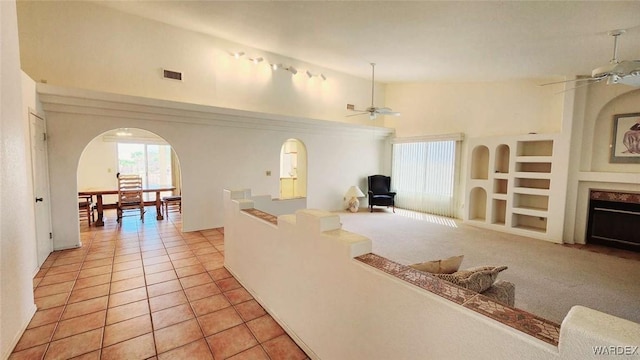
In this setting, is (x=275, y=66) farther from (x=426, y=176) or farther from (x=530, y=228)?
(x=530, y=228)

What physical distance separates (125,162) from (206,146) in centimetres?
442

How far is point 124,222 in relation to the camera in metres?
5.73

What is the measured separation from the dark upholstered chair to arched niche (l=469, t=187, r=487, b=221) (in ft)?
6.48

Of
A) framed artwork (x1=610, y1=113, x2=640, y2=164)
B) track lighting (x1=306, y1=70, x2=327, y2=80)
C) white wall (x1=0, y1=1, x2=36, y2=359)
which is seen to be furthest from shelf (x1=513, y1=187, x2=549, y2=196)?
white wall (x1=0, y1=1, x2=36, y2=359)

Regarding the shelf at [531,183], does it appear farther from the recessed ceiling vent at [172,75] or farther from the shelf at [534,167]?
the recessed ceiling vent at [172,75]

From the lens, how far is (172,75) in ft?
16.4

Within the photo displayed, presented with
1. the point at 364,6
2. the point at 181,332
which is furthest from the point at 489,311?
the point at 364,6

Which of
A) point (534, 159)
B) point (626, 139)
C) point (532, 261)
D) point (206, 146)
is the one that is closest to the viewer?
point (532, 261)

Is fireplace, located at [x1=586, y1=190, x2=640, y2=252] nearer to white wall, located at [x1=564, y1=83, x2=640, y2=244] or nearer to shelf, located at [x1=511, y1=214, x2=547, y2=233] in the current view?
white wall, located at [x1=564, y1=83, x2=640, y2=244]

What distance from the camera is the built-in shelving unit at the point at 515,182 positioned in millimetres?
5180

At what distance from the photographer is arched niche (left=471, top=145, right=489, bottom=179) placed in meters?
6.29

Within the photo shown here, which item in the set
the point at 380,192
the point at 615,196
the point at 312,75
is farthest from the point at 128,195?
the point at 615,196

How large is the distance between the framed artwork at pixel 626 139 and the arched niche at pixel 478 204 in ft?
7.44

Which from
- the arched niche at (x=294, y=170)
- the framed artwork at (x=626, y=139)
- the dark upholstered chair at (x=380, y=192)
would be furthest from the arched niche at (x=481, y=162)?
the arched niche at (x=294, y=170)
